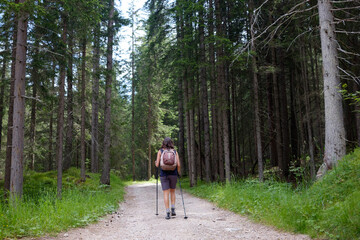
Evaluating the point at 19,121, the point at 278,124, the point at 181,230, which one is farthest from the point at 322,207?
the point at 278,124

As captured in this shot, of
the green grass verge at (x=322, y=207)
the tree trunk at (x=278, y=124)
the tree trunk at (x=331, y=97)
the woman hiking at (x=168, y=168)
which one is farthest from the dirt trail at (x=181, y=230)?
the tree trunk at (x=278, y=124)

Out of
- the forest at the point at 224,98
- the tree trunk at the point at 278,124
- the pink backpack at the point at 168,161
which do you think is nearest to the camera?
the forest at the point at 224,98

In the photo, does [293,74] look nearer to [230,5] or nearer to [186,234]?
[230,5]

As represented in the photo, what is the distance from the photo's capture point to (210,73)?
632 inches

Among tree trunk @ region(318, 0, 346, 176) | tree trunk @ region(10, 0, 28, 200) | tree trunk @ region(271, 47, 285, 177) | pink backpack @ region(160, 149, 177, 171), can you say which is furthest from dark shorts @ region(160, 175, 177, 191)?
tree trunk @ region(271, 47, 285, 177)

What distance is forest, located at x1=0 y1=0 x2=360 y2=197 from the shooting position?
8094 millimetres

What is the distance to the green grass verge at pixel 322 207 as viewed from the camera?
387 cm

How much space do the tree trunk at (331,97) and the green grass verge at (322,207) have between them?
414 mm

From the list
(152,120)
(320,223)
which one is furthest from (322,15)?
(152,120)

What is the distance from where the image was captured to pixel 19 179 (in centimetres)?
810

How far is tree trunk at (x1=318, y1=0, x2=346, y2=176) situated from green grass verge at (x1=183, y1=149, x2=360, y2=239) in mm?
414

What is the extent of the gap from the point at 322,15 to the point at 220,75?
6.48m

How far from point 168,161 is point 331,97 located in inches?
182

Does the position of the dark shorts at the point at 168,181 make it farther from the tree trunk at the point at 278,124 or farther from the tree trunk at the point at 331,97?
the tree trunk at the point at 278,124
